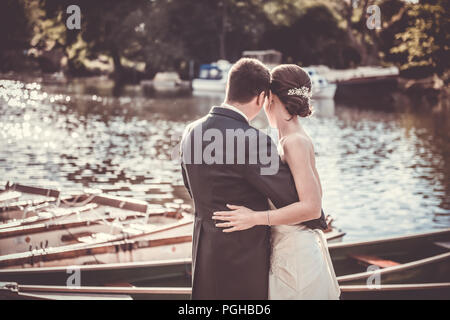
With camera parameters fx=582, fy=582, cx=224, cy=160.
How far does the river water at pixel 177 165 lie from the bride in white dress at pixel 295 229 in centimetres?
183

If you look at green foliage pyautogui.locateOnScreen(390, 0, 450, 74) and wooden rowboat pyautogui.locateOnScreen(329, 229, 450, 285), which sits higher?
green foliage pyautogui.locateOnScreen(390, 0, 450, 74)

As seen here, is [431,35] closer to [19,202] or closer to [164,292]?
[19,202]

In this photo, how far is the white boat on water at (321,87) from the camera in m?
45.2

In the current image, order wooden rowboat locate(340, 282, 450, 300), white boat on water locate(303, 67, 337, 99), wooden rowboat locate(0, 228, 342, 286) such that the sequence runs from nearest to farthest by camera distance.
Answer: wooden rowboat locate(340, 282, 450, 300) < wooden rowboat locate(0, 228, 342, 286) < white boat on water locate(303, 67, 337, 99)

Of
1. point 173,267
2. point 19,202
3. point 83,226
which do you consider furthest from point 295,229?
point 19,202

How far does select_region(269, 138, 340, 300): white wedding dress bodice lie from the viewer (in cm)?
283

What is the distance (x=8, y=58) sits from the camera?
62.6 feet

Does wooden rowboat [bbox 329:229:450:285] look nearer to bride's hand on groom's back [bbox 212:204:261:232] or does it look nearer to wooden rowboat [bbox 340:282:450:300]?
wooden rowboat [bbox 340:282:450:300]

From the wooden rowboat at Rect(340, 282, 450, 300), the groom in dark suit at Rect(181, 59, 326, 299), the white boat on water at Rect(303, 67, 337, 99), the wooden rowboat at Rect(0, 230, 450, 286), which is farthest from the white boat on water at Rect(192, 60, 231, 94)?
the groom in dark suit at Rect(181, 59, 326, 299)

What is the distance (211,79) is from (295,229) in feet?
164

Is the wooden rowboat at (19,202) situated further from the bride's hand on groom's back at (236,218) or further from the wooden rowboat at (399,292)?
the bride's hand on groom's back at (236,218)

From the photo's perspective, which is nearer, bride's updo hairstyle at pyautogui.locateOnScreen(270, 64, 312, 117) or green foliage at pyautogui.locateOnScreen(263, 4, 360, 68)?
bride's updo hairstyle at pyautogui.locateOnScreen(270, 64, 312, 117)

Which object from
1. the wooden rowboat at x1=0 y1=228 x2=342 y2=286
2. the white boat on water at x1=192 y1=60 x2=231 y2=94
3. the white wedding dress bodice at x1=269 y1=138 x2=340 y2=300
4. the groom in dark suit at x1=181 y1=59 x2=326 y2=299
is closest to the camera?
the groom in dark suit at x1=181 y1=59 x2=326 y2=299

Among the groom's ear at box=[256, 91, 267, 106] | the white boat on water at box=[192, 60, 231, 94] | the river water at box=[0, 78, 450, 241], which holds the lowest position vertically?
the river water at box=[0, 78, 450, 241]
